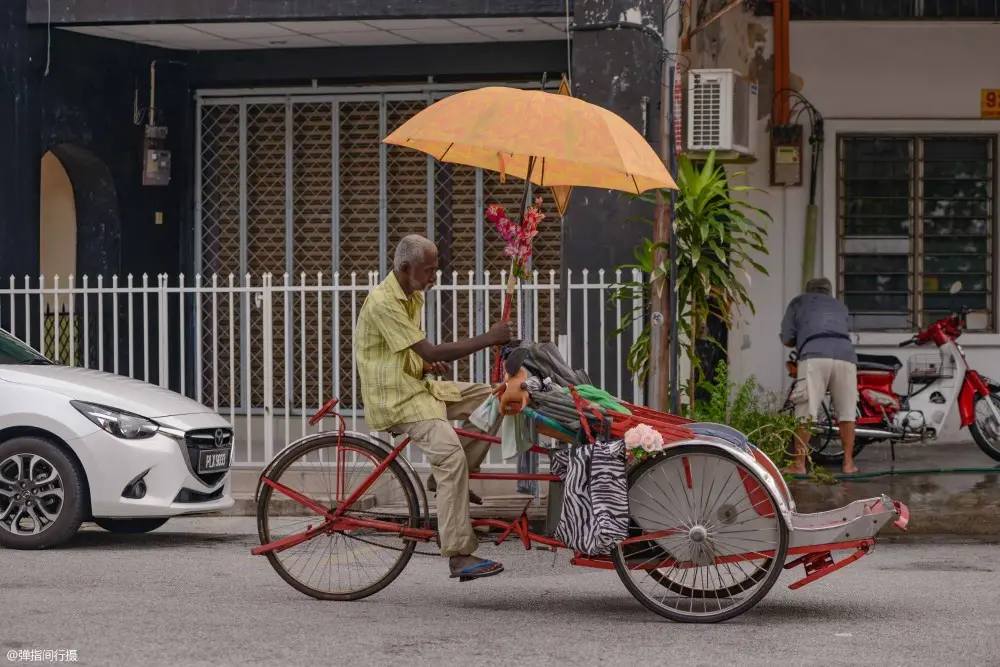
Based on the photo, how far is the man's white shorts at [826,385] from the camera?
11555 millimetres

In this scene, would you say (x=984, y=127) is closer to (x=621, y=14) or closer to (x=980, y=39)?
(x=980, y=39)

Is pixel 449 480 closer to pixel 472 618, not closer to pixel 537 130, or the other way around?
pixel 472 618

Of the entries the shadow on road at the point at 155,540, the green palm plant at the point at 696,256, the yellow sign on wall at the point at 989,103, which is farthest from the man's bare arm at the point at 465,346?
the yellow sign on wall at the point at 989,103

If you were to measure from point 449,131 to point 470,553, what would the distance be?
1.90m

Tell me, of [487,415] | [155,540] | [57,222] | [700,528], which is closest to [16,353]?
[155,540]

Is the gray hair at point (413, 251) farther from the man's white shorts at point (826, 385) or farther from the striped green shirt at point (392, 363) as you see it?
Result: the man's white shorts at point (826, 385)

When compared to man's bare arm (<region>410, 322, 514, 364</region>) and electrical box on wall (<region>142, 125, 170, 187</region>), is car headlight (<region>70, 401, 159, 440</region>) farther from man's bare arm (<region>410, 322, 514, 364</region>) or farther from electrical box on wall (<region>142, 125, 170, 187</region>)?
electrical box on wall (<region>142, 125, 170, 187</region>)

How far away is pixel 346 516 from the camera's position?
698cm

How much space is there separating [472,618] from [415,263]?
1.61m

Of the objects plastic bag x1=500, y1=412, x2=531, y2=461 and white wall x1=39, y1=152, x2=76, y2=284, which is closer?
plastic bag x1=500, y1=412, x2=531, y2=461

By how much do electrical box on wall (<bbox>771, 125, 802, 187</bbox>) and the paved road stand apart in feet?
17.8

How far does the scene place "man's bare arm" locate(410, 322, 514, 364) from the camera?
21.9 ft

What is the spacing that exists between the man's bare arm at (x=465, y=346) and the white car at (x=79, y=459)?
8.63 feet

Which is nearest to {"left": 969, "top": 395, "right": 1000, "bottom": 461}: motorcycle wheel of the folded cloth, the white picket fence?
the white picket fence
